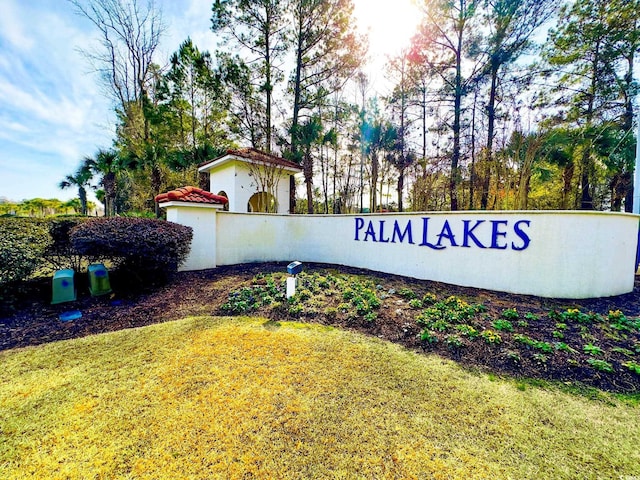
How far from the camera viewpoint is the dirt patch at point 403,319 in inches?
123

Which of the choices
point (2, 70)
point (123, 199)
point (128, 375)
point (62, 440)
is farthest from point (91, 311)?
point (123, 199)

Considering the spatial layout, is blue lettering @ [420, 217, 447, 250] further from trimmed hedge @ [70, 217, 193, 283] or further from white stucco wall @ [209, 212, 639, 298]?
trimmed hedge @ [70, 217, 193, 283]

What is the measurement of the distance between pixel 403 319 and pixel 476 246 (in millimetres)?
2833

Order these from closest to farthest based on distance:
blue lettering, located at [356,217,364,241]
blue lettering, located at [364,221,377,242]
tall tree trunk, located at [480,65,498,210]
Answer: blue lettering, located at [364,221,377,242] < blue lettering, located at [356,217,364,241] < tall tree trunk, located at [480,65,498,210]

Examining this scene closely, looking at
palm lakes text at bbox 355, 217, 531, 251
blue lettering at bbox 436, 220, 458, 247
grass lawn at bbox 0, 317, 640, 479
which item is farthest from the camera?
blue lettering at bbox 436, 220, 458, 247

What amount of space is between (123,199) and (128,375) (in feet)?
88.1

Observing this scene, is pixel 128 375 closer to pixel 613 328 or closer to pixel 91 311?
pixel 91 311

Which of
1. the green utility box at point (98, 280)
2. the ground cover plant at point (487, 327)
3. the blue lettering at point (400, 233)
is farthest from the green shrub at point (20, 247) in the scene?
the blue lettering at point (400, 233)

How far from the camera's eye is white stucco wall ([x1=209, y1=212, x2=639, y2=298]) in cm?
497

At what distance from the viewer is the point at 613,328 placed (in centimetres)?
385

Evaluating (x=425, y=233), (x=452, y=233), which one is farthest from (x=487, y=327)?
(x=425, y=233)

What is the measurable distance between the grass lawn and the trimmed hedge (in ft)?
7.26

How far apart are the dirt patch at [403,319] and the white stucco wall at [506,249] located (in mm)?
346

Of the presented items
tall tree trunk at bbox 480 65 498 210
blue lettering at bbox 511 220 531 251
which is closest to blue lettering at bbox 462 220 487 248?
blue lettering at bbox 511 220 531 251
